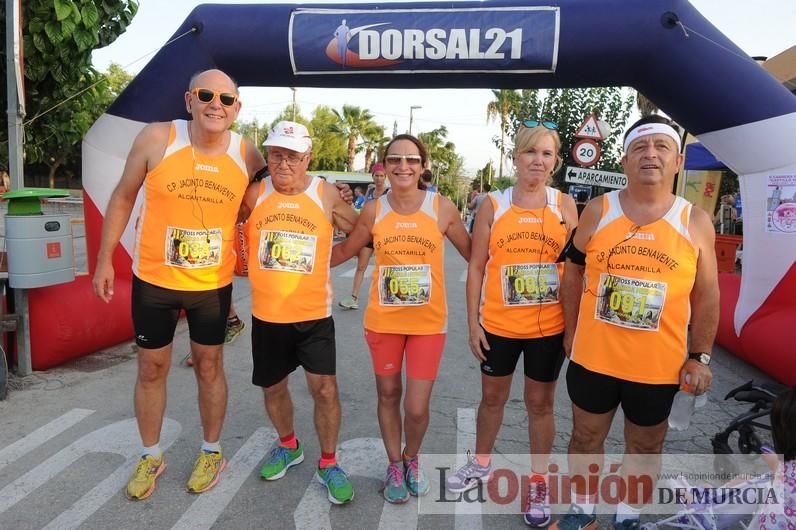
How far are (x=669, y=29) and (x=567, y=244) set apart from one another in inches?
96.1

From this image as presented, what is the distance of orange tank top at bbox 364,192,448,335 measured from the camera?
2.73 meters

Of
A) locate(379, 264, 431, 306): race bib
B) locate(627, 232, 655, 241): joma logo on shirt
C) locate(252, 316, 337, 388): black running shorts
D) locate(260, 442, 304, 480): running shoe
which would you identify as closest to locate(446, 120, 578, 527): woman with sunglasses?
locate(379, 264, 431, 306): race bib

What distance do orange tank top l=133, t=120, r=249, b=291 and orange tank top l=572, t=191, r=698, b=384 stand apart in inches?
73.7

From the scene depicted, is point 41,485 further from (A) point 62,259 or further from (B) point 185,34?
(B) point 185,34

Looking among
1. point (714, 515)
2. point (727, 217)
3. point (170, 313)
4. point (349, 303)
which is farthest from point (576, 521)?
point (727, 217)

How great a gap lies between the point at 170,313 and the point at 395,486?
1496 millimetres

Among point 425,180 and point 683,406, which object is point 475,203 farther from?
point 683,406

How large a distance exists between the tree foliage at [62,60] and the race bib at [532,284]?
4.53 metres

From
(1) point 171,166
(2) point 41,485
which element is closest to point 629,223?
(1) point 171,166

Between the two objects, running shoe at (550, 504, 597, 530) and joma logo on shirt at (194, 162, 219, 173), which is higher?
joma logo on shirt at (194, 162, 219, 173)

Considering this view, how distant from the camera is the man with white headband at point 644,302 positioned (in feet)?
7.09

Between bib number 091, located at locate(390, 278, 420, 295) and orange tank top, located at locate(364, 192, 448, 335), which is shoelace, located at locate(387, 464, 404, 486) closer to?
orange tank top, located at locate(364, 192, 448, 335)

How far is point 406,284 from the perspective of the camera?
8.93 feet

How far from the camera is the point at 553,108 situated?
1119 centimetres
